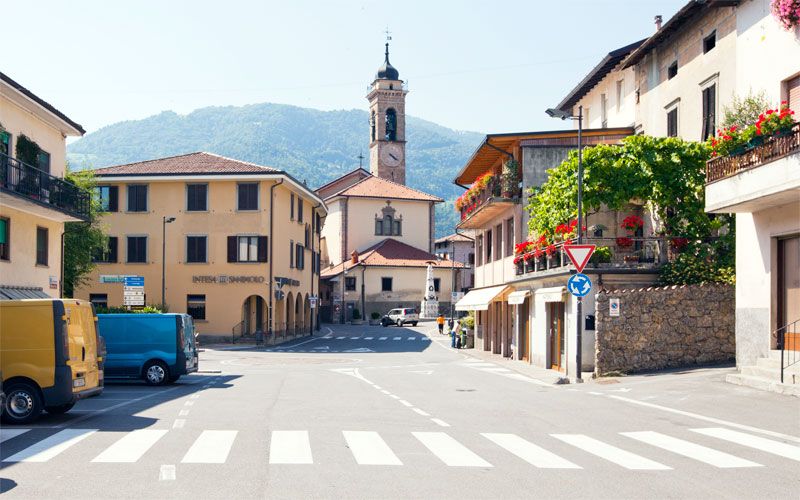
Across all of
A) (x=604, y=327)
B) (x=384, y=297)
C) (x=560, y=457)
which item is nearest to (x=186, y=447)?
(x=560, y=457)

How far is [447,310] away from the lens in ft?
285

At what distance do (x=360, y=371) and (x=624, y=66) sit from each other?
1552 cm

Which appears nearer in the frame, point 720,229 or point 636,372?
point 636,372

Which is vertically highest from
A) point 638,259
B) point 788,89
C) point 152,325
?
point 788,89

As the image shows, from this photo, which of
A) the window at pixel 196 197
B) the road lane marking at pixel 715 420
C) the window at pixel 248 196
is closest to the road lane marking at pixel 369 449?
the road lane marking at pixel 715 420

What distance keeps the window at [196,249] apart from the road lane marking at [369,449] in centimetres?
4302

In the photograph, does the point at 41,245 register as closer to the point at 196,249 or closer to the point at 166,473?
the point at 196,249

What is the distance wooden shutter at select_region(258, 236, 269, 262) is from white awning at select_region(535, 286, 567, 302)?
24.2 metres

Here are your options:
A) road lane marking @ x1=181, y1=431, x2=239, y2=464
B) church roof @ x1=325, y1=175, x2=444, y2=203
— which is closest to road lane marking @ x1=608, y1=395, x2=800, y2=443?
road lane marking @ x1=181, y1=431, x2=239, y2=464

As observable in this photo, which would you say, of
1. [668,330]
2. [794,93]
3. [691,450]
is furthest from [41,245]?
[691,450]

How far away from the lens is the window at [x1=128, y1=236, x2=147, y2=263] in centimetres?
5528

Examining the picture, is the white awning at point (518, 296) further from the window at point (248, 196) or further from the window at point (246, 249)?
the window at point (248, 196)

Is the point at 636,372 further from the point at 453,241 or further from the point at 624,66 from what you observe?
the point at 453,241

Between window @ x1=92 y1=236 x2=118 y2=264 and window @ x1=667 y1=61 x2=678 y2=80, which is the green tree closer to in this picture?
window @ x1=92 y1=236 x2=118 y2=264
